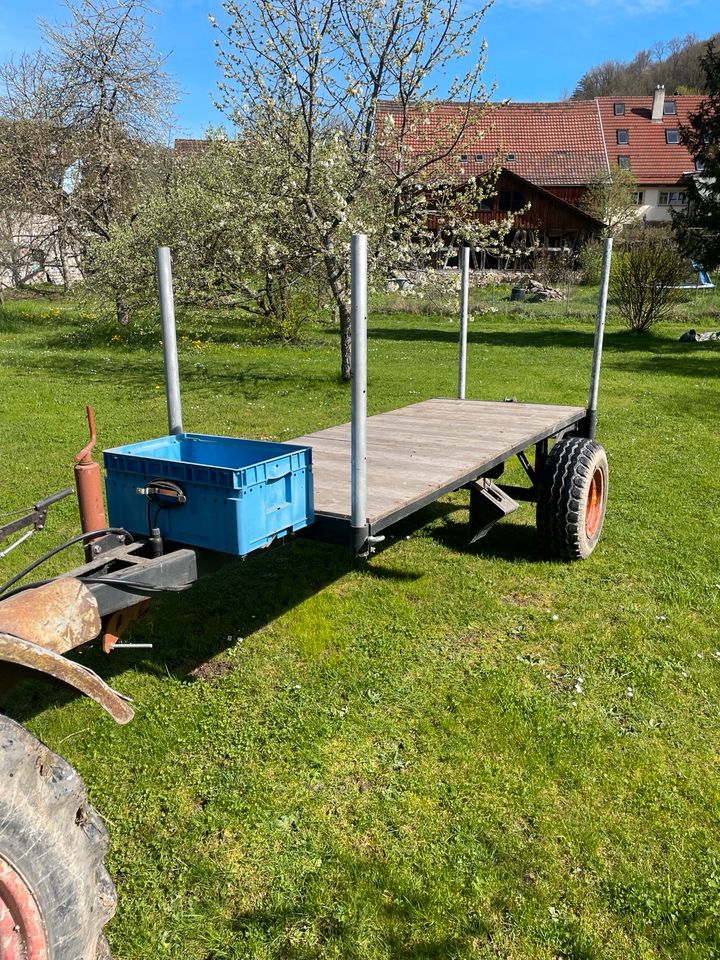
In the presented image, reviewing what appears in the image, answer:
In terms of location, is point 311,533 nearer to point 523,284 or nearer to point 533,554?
point 533,554

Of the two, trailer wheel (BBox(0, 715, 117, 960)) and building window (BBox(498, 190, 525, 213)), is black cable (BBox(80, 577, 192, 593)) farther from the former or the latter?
building window (BBox(498, 190, 525, 213))

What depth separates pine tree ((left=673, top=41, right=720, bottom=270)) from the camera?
70.9ft

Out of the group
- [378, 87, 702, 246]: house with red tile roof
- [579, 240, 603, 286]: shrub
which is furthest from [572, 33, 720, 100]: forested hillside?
[579, 240, 603, 286]: shrub

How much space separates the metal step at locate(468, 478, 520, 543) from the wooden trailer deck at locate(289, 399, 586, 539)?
1.28 feet

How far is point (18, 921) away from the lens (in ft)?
5.83

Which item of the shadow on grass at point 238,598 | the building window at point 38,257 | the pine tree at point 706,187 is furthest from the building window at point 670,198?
the shadow on grass at point 238,598

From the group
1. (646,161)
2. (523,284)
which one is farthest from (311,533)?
(646,161)

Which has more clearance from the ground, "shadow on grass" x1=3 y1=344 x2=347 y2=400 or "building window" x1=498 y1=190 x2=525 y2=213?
"building window" x1=498 y1=190 x2=525 y2=213

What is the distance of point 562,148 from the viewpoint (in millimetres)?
47000

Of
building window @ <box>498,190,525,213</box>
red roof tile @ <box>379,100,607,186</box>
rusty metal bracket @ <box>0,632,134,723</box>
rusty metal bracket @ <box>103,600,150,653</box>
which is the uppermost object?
red roof tile @ <box>379,100,607,186</box>

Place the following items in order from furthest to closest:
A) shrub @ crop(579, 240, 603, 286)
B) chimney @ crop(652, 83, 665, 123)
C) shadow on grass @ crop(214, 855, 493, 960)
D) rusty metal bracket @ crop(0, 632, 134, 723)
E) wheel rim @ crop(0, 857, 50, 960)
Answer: chimney @ crop(652, 83, 665, 123)
shrub @ crop(579, 240, 603, 286)
shadow on grass @ crop(214, 855, 493, 960)
rusty metal bracket @ crop(0, 632, 134, 723)
wheel rim @ crop(0, 857, 50, 960)

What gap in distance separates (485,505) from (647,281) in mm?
18144

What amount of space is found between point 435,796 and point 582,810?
60 centimetres

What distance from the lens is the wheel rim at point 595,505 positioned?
5.72 metres
